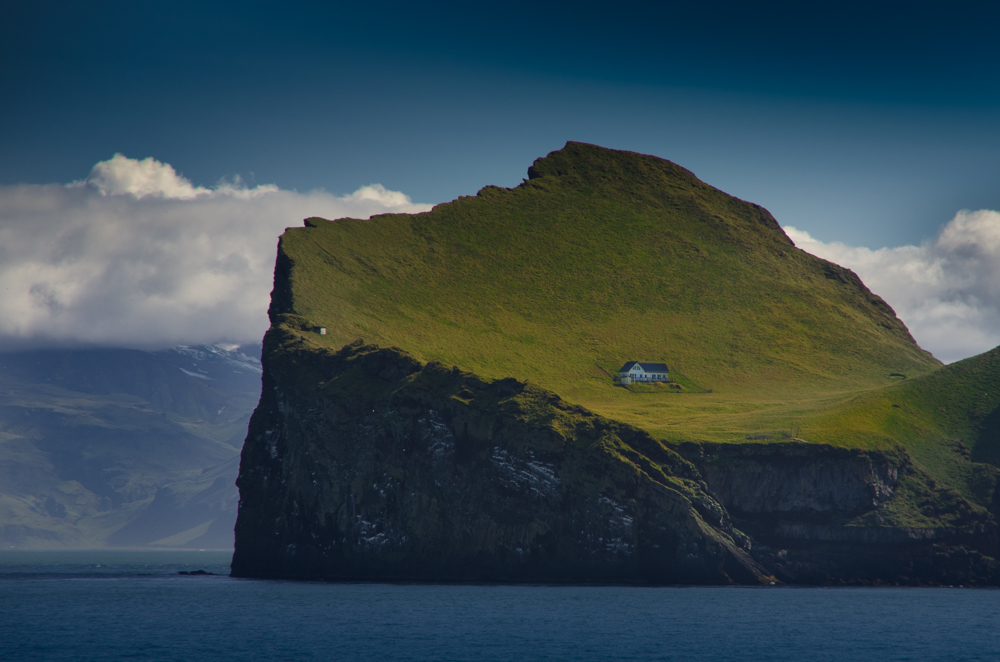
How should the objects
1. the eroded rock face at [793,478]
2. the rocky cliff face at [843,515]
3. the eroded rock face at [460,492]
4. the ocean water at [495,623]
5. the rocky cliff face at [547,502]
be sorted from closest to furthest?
the ocean water at [495,623], the eroded rock face at [460,492], the rocky cliff face at [547,502], the rocky cliff face at [843,515], the eroded rock face at [793,478]

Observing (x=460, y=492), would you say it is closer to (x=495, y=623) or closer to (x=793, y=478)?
(x=793, y=478)

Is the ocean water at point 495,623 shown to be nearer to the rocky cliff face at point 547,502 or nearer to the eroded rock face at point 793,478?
the rocky cliff face at point 547,502

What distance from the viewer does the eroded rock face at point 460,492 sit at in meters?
145

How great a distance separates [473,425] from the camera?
158 m

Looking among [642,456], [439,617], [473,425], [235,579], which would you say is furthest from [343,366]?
[439,617]

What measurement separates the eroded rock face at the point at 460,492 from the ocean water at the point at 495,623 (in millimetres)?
9535

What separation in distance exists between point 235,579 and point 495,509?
43376 millimetres

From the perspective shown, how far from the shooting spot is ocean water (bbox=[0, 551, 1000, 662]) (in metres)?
84.7

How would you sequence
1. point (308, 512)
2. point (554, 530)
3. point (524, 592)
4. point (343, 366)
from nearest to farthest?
point (524, 592) → point (554, 530) → point (308, 512) → point (343, 366)

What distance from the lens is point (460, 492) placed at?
153 m

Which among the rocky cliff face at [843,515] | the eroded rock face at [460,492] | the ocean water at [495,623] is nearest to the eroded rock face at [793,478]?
the rocky cliff face at [843,515]

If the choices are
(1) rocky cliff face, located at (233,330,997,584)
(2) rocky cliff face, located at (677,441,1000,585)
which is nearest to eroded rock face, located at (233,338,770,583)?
(1) rocky cliff face, located at (233,330,997,584)

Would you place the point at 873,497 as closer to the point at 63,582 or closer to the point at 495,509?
the point at 495,509

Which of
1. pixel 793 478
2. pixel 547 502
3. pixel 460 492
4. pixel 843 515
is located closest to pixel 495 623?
pixel 547 502
